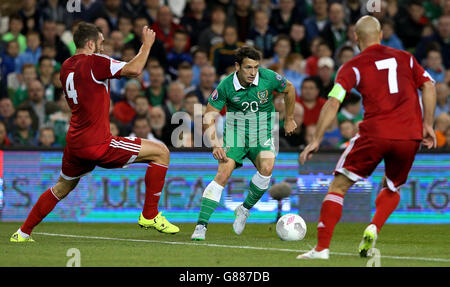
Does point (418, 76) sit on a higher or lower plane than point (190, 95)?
higher

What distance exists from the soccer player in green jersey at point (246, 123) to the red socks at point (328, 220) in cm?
245

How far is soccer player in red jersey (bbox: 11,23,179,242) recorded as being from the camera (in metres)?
9.44

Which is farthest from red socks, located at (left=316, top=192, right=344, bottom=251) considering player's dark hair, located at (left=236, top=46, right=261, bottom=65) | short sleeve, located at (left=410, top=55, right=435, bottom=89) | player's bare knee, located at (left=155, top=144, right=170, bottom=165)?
player's bare knee, located at (left=155, top=144, right=170, bottom=165)

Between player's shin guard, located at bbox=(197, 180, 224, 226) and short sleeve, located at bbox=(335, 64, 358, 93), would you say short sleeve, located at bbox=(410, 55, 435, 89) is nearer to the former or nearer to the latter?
short sleeve, located at bbox=(335, 64, 358, 93)

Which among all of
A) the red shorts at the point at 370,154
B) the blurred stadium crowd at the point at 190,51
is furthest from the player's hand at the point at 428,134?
the blurred stadium crowd at the point at 190,51

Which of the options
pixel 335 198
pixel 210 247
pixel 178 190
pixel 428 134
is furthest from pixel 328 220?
pixel 178 190

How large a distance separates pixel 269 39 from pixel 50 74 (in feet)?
13.8

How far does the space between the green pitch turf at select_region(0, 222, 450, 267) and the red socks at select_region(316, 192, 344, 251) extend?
0.57ft

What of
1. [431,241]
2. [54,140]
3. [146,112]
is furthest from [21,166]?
[431,241]

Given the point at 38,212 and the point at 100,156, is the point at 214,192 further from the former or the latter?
the point at 38,212

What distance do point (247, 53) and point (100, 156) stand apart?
2.02m

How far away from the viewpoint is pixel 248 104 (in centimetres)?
1055
